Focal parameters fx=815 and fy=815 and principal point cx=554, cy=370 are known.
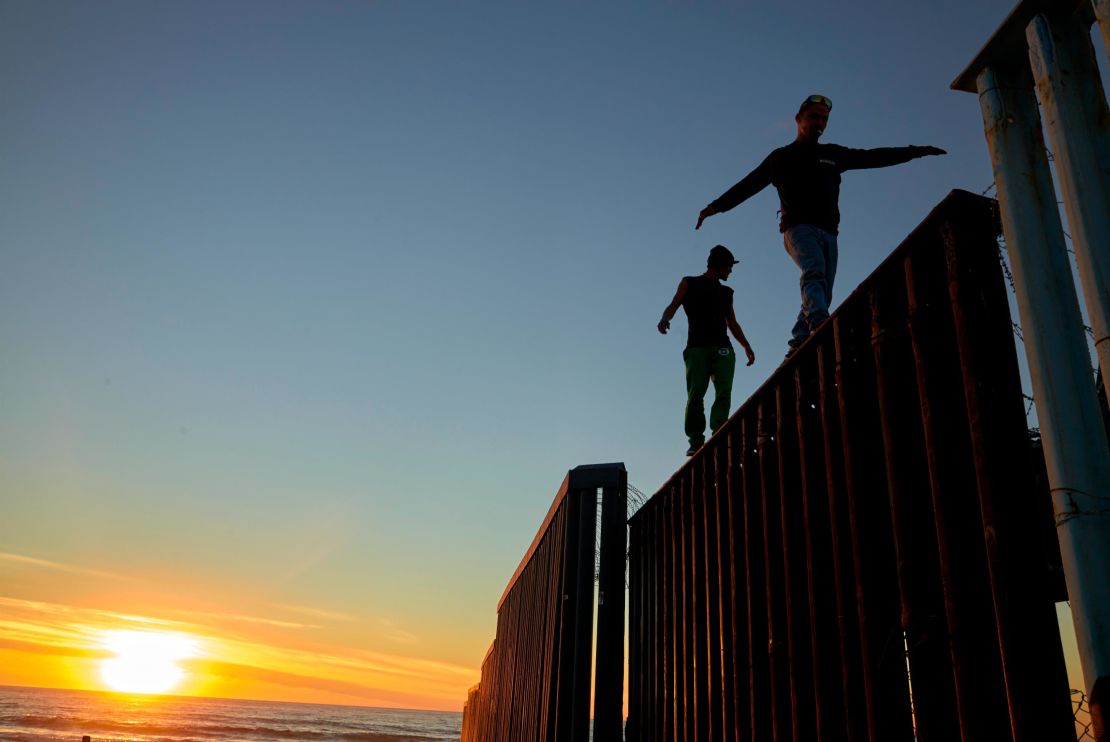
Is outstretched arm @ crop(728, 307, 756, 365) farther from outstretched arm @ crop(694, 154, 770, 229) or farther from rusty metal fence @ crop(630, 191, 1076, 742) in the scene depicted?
rusty metal fence @ crop(630, 191, 1076, 742)

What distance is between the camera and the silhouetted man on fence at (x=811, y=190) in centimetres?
460

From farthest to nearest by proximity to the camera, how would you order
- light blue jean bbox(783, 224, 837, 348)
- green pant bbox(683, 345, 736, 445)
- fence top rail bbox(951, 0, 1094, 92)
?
green pant bbox(683, 345, 736, 445), light blue jean bbox(783, 224, 837, 348), fence top rail bbox(951, 0, 1094, 92)

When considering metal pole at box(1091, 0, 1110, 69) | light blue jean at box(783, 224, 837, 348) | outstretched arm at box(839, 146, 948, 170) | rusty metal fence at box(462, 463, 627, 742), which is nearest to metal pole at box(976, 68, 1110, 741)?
metal pole at box(1091, 0, 1110, 69)

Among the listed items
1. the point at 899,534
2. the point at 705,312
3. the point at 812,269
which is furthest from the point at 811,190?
the point at 899,534

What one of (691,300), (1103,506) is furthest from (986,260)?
(691,300)

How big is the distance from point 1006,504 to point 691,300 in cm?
461

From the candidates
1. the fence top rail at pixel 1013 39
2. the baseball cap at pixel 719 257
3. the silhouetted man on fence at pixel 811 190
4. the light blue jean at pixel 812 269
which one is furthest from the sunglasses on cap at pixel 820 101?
the fence top rail at pixel 1013 39

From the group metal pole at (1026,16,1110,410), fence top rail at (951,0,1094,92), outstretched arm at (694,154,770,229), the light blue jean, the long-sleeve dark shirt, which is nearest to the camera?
metal pole at (1026,16,1110,410)

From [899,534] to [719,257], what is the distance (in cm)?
455

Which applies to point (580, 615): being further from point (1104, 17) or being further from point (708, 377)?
point (1104, 17)

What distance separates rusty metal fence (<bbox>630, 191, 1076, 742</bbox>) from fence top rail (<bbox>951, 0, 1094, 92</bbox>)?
1.02 ft

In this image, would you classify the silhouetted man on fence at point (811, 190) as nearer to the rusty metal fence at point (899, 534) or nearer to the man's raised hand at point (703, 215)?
the man's raised hand at point (703, 215)

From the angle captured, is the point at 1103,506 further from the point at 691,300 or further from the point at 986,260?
the point at 691,300

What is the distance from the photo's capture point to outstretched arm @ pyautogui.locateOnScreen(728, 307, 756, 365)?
6504mm
